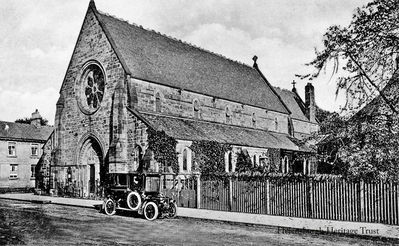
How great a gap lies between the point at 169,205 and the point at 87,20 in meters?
18.4

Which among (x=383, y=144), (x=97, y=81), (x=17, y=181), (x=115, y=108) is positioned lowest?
(x=17, y=181)

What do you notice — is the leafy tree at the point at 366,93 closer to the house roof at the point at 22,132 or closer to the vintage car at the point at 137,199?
the vintage car at the point at 137,199

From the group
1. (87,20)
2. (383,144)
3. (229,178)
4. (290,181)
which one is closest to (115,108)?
(87,20)

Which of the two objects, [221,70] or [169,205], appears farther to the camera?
[221,70]

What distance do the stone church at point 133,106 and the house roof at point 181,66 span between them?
106 mm

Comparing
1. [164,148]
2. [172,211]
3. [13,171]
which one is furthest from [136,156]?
[13,171]

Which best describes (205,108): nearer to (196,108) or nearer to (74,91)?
(196,108)

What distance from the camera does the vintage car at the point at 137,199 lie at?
16500 millimetres

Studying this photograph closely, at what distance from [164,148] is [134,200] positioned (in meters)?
6.99

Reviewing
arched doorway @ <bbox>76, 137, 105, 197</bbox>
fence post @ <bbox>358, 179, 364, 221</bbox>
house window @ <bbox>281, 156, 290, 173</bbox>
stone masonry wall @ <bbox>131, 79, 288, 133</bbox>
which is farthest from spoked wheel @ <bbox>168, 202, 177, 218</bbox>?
house window @ <bbox>281, 156, 290, 173</bbox>

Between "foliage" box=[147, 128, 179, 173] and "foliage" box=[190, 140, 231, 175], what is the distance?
1983mm

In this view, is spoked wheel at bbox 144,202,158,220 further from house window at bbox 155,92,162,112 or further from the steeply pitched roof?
the steeply pitched roof

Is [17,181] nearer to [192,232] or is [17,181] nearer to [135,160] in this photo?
[135,160]

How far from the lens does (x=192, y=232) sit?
12602 mm
